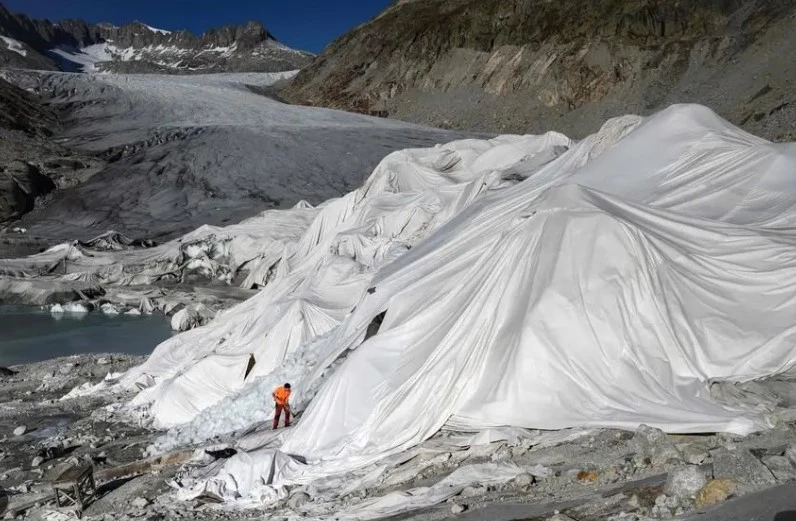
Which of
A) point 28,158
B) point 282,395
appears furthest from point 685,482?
point 28,158

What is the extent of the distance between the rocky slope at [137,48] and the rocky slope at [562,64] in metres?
56.1

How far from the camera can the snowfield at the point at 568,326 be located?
295 inches

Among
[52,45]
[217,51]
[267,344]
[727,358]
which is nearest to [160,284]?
[267,344]

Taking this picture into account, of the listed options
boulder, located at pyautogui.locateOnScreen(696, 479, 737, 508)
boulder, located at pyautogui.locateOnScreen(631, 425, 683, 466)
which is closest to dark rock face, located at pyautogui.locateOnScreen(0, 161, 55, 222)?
boulder, located at pyautogui.locateOnScreen(631, 425, 683, 466)

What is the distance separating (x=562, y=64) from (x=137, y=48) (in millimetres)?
140224

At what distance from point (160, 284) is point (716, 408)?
2277 cm

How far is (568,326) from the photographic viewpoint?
792cm

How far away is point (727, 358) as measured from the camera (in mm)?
7520

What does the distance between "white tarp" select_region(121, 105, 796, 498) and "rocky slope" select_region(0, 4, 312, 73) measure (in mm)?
101379

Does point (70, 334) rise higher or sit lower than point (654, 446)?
higher

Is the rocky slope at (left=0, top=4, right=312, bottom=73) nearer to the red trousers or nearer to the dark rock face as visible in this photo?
Result: the dark rock face

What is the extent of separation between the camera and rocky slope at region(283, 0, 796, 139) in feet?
126

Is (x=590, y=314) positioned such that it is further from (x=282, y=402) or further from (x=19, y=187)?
(x=19, y=187)

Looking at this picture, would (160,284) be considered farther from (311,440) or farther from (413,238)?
(311,440)
